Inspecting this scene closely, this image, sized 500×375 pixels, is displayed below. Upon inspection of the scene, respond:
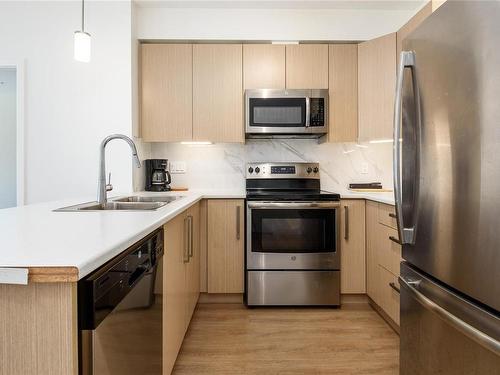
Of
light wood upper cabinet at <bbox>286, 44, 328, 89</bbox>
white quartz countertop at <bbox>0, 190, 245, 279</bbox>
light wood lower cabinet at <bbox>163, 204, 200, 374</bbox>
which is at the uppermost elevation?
light wood upper cabinet at <bbox>286, 44, 328, 89</bbox>

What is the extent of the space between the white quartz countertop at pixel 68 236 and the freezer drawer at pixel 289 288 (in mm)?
1420

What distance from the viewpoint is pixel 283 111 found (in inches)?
113

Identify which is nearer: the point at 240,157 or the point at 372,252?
the point at 372,252

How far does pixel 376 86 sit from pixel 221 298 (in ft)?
6.90

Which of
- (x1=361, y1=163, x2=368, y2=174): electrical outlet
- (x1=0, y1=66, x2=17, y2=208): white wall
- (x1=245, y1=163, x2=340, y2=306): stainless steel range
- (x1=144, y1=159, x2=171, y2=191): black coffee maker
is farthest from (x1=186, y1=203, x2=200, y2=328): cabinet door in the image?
(x1=0, y1=66, x2=17, y2=208): white wall

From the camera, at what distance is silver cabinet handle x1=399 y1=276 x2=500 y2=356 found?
0.89 meters

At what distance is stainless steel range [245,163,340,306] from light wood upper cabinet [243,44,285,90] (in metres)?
1.01

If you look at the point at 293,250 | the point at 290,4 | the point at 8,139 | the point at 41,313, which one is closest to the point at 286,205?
the point at 293,250

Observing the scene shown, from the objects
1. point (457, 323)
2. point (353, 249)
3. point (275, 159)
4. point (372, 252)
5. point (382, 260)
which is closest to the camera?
point (457, 323)

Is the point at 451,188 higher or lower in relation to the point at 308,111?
lower

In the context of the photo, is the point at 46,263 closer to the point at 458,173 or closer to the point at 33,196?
the point at 458,173

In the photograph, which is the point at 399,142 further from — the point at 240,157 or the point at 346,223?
the point at 240,157

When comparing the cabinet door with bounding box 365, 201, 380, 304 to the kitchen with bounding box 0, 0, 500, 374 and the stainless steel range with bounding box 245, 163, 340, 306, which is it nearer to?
the kitchen with bounding box 0, 0, 500, 374

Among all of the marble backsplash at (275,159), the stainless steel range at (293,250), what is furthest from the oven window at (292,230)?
the marble backsplash at (275,159)
